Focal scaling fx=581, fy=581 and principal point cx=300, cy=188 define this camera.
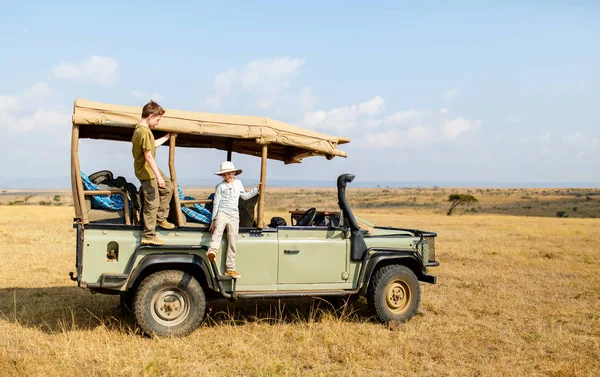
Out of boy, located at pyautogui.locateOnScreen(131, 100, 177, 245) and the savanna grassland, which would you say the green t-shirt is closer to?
boy, located at pyautogui.locateOnScreen(131, 100, 177, 245)

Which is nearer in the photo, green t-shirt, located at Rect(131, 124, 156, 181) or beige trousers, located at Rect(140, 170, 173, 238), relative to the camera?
green t-shirt, located at Rect(131, 124, 156, 181)

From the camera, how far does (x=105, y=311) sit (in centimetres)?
870

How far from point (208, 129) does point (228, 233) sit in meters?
1.35

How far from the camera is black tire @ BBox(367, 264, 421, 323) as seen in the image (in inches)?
321

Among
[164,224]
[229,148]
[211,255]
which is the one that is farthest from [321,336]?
[229,148]

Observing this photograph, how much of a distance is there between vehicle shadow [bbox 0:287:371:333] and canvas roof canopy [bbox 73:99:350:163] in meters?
2.22

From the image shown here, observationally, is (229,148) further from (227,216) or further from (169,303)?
(169,303)

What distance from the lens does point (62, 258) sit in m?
14.3

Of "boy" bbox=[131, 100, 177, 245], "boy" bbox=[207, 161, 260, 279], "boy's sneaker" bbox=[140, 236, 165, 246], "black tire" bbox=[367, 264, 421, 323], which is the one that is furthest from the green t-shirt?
"black tire" bbox=[367, 264, 421, 323]

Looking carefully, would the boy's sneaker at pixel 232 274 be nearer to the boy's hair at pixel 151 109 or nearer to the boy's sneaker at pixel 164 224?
the boy's sneaker at pixel 164 224

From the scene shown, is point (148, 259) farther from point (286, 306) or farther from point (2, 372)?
point (286, 306)

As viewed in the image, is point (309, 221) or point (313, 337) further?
point (309, 221)

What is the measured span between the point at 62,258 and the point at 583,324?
11.6 meters

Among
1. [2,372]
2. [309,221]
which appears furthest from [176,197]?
[2,372]
